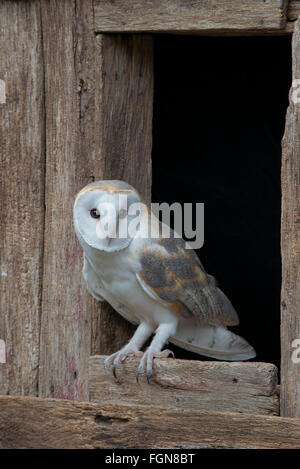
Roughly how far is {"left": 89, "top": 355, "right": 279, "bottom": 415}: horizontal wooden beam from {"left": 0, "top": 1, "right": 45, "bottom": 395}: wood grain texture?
13.7 inches

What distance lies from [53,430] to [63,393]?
0.60ft

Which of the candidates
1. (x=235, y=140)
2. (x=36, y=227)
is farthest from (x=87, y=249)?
(x=235, y=140)

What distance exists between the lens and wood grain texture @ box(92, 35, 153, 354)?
115 inches

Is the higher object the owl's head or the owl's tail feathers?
the owl's head

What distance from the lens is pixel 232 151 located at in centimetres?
385

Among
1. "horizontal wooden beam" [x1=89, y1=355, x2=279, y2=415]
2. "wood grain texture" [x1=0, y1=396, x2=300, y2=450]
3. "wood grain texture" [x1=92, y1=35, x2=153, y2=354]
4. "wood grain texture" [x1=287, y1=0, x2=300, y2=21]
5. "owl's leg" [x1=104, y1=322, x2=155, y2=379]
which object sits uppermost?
"wood grain texture" [x1=287, y1=0, x2=300, y2=21]

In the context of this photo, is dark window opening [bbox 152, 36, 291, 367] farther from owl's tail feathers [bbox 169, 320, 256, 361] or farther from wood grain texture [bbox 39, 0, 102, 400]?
owl's tail feathers [bbox 169, 320, 256, 361]

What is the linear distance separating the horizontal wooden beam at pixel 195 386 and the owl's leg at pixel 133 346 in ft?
0.07

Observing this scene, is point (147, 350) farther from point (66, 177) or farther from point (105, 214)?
point (66, 177)

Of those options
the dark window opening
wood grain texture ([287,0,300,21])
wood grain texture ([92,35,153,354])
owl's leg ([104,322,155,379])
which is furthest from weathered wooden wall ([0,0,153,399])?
the dark window opening

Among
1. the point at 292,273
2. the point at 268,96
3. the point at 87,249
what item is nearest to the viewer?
the point at 292,273

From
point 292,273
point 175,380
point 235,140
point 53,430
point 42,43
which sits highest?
point 42,43

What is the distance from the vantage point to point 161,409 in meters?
2.76

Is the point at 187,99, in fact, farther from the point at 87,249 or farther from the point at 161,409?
the point at 161,409
